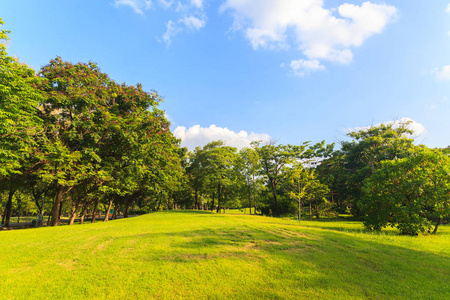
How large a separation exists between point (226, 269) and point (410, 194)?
1286cm

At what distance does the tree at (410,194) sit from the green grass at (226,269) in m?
2.72

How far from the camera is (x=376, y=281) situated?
534 centimetres

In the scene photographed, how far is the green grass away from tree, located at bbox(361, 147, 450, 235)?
2.72 meters

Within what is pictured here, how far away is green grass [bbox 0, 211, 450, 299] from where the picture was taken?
15.6 feet

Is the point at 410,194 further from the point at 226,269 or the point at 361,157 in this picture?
the point at 361,157

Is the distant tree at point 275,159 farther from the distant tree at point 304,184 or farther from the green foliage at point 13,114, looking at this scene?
the green foliage at point 13,114

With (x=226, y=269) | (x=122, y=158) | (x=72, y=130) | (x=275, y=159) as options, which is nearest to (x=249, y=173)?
(x=275, y=159)

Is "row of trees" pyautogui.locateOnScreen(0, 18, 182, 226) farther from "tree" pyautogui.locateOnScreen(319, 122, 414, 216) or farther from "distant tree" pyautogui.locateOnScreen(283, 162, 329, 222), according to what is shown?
"tree" pyautogui.locateOnScreen(319, 122, 414, 216)

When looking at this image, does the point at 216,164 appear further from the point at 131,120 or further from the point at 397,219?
the point at 397,219

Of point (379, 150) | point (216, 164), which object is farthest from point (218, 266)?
point (379, 150)

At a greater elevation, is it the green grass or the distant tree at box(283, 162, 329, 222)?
the distant tree at box(283, 162, 329, 222)

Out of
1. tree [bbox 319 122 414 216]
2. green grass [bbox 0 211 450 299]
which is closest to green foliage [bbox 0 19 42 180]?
green grass [bbox 0 211 450 299]

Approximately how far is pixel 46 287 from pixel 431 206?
59.1 feet

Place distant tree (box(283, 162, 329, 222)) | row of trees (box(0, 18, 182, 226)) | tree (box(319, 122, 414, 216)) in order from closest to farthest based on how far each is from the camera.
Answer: row of trees (box(0, 18, 182, 226)) → distant tree (box(283, 162, 329, 222)) → tree (box(319, 122, 414, 216))
